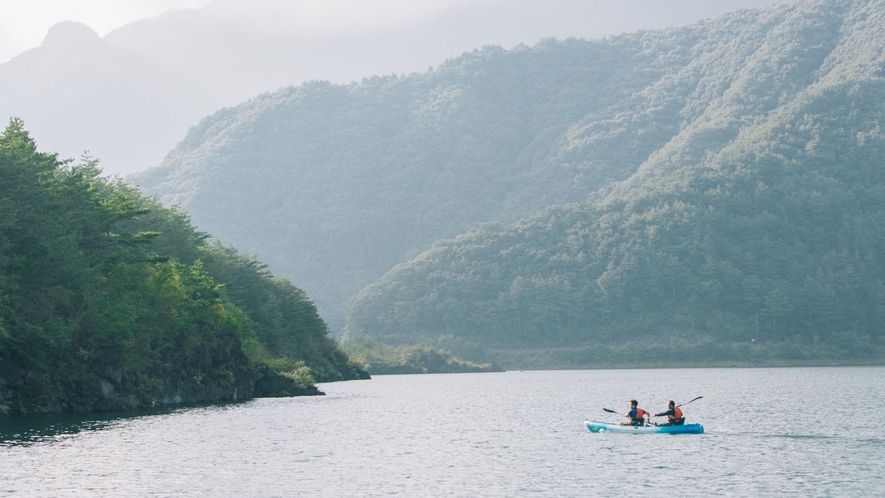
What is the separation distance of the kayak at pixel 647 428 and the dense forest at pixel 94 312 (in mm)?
31249

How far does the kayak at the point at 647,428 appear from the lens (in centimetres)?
5516

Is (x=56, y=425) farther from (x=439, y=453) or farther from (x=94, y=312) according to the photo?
(x=439, y=453)

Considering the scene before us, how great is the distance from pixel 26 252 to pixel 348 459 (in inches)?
1188

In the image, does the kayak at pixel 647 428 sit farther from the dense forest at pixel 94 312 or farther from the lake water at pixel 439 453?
the dense forest at pixel 94 312

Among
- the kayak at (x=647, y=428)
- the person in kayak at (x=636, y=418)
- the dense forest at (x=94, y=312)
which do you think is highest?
the dense forest at (x=94, y=312)

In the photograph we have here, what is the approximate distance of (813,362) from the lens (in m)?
196

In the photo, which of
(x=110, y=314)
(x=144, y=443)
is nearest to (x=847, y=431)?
(x=144, y=443)

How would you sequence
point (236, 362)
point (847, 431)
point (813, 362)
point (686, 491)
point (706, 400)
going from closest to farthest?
point (686, 491), point (847, 431), point (706, 400), point (236, 362), point (813, 362)

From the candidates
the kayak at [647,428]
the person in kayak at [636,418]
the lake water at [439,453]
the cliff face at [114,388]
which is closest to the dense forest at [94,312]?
the cliff face at [114,388]

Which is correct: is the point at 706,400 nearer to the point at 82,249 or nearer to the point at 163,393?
the point at 163,393

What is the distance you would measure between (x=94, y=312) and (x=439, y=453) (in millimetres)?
29370

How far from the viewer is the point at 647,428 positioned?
56594 mm

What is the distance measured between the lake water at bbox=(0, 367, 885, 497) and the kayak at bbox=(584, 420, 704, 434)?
39 centimetres

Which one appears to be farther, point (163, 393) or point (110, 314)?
point (163, 393)
